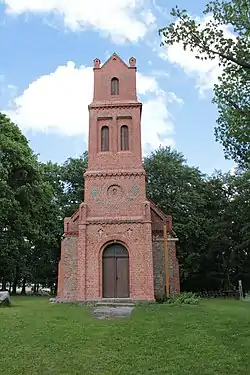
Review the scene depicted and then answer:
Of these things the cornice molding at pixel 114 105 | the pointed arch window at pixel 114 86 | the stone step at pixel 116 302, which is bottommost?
the stone step at pixel 116 302

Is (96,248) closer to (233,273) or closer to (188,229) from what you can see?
(188,229)

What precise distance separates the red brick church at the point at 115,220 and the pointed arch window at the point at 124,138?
5cm

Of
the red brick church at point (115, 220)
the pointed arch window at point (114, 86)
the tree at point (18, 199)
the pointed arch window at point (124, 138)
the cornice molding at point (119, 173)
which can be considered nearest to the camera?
the red brick church at point (115, 220)

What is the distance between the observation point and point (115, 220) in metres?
20.1

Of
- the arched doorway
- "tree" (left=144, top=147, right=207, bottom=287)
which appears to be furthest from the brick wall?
"tree" (left=144, top=147, right=207, bottom=287)

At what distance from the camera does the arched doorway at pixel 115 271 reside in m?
19.5

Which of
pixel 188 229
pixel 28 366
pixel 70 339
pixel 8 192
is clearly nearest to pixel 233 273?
pixel 188 229

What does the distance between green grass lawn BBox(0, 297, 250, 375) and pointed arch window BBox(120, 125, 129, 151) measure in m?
9.99

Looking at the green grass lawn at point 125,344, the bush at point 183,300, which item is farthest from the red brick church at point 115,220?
the green grass lawn at point 125,344

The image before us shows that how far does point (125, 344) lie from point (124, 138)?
542 inches

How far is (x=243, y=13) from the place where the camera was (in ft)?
31.3

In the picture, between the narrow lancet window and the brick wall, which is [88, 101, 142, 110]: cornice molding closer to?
the narrow lancet window

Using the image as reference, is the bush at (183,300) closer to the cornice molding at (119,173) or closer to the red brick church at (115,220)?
the red brick church at (115,220)

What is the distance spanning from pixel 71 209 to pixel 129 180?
17.3 metres
